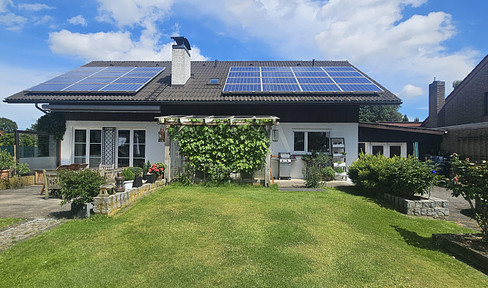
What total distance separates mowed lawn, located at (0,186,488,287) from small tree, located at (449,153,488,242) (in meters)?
0.90

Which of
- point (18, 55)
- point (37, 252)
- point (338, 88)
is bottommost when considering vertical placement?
point (37, 252)

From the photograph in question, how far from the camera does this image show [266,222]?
4934 mm

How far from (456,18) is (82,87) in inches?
668

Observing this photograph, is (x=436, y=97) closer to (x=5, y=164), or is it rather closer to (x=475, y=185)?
(x=475, y=185)

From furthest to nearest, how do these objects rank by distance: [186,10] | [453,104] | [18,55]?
1. [453,104]
2. [18,55]
3. [186,10]

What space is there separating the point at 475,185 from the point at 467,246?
979mm

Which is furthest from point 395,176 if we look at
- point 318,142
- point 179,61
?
Answer: point 179,61

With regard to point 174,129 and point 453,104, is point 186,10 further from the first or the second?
point 453,104

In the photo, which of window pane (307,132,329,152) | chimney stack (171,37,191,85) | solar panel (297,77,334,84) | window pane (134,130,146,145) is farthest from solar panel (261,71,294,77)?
window pane (134,130,146,145)

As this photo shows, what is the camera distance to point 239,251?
146 inches

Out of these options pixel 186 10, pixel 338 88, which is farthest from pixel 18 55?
pixel 338 88

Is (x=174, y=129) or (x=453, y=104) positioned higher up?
(x=453, y=104)

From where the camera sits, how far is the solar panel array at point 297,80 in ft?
36.9

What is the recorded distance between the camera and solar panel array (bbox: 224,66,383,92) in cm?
1125
